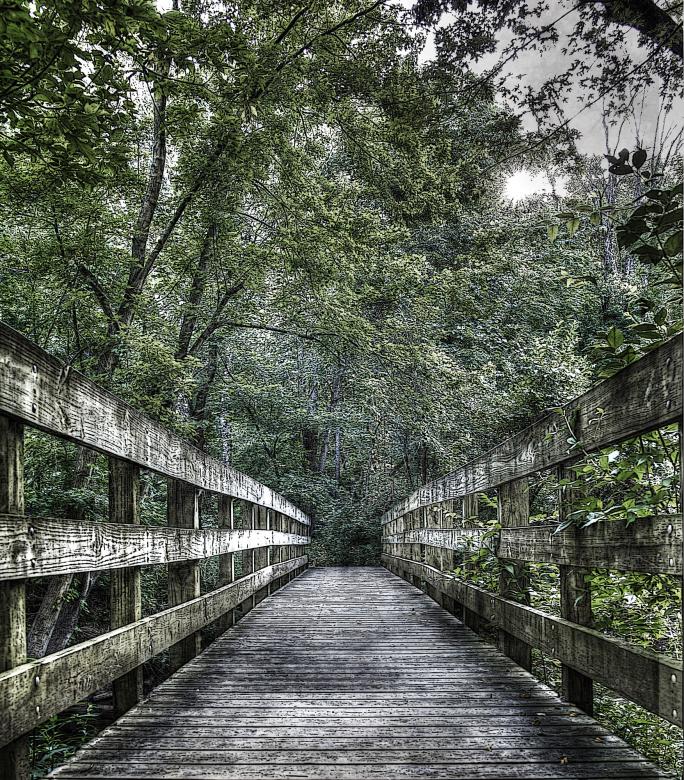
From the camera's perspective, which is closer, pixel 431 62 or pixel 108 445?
Answer: pixel 108 445

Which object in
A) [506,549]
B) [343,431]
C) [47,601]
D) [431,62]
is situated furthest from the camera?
[343,431]

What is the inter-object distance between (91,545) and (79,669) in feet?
1.30

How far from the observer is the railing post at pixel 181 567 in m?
3.78

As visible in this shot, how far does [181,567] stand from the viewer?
382cm

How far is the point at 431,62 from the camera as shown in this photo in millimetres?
4480

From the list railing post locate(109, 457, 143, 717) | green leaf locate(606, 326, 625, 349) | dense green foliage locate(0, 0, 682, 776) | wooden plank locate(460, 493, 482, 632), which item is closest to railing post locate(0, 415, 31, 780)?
railing post locate(109, 457, 143, 717)

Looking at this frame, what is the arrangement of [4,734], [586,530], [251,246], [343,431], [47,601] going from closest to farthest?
[4,734] < [586,530] < [47,601] < [251,246] < [343,431]

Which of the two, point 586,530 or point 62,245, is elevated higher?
point 62,245

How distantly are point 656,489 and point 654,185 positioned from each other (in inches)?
50.2

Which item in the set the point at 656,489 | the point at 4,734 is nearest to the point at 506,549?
the point at 656,489

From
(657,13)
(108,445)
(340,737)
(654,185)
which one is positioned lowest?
(340,737)

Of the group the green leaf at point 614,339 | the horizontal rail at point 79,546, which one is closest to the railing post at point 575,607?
the green leaf at point 614,339

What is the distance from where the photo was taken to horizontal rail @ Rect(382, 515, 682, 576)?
1.96m

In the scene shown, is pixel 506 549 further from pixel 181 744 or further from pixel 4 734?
pixel 4 734
